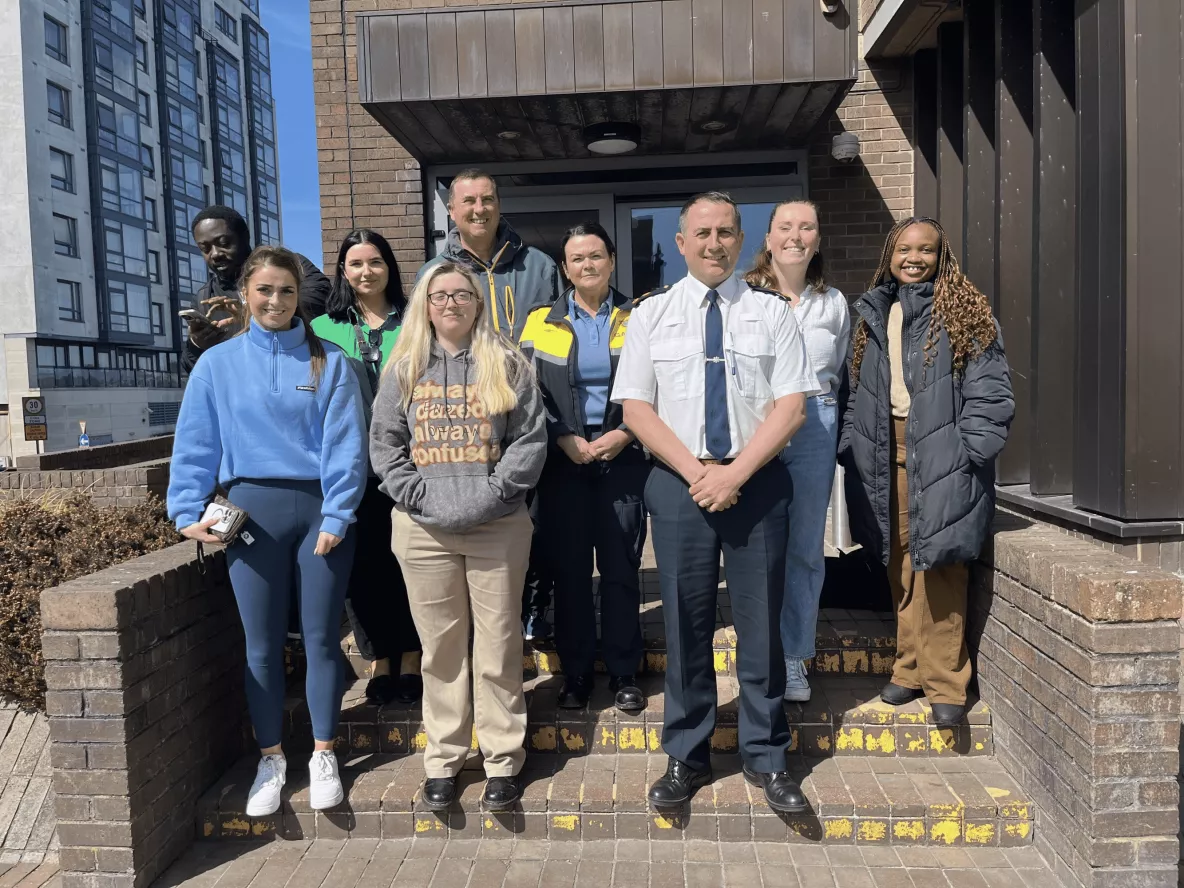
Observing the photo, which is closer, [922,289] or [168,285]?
[922,289]

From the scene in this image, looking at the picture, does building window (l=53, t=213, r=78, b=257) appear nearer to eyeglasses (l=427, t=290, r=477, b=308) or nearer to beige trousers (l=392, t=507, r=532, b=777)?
eyeglasses (l=427, t=290, r=477, b=308)

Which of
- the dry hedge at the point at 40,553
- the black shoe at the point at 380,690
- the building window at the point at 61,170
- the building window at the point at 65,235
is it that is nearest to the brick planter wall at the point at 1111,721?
the black shoe at the point at 380,690

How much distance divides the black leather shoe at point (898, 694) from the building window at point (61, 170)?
43.7m

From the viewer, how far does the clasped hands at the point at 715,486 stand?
268cm

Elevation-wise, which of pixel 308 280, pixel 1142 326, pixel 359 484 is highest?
pixel 308 280

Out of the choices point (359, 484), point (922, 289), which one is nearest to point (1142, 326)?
point (922, 289)

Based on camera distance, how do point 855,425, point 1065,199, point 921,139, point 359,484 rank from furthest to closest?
point 921,139 → point 1065,199 → point 855,425 → point 359,484

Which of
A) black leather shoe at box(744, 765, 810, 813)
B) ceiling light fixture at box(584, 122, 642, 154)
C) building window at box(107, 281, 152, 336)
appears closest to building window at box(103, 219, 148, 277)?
building window at box(107, 281, 152, 336)

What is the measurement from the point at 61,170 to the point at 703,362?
44399 millimetres

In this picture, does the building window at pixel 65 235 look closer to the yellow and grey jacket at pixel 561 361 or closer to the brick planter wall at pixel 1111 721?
the yellow and grey jacket at pixel 561 361

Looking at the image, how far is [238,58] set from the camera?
56.4 m

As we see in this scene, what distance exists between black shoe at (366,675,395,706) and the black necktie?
1.77 meters

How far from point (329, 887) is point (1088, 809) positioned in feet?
8.06

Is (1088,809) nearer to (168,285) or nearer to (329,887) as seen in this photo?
(329,887)
